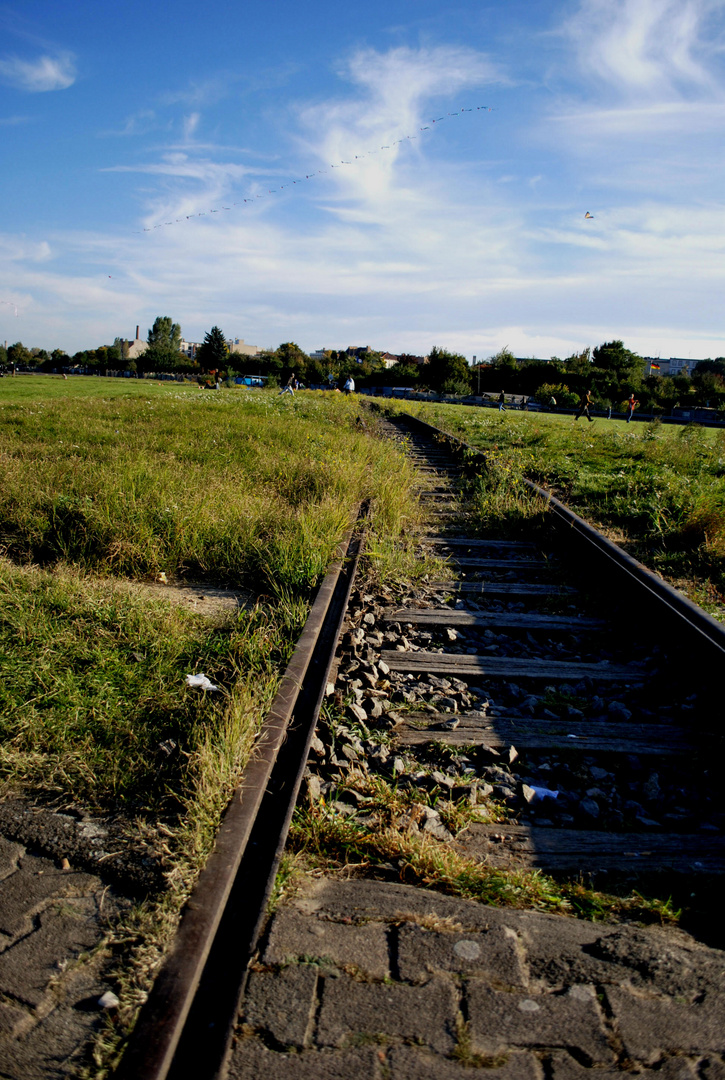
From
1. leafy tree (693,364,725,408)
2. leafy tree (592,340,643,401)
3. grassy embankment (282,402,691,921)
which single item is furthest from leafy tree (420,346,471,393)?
grassy embankment (282,402,691,921)

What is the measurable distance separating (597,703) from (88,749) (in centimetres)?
235

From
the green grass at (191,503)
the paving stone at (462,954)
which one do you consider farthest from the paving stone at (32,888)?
the green grass at (191,503)

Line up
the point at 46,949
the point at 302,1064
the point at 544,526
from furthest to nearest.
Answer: the point at 544,526 → the point at 46,949 → the point at 302,1064

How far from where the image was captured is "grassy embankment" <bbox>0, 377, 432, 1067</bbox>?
7.50 ft

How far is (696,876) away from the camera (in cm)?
220

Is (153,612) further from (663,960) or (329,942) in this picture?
(663,960)

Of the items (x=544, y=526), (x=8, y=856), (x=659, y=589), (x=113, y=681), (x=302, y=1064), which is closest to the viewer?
(x=302, y=1064)

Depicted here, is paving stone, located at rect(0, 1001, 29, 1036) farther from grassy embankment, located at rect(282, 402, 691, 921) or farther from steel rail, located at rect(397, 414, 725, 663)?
steel rail, located at rect(397, 414, 725, 663)

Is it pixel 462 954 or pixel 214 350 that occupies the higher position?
pixel 214 350

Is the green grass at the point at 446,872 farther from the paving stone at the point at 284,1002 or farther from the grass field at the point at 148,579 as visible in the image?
the paving stone at the point at 284,1002

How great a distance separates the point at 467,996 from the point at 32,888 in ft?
4.01

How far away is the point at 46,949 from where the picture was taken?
1674 mm

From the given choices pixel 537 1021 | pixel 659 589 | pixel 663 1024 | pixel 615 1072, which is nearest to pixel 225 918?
pixel 537 1021

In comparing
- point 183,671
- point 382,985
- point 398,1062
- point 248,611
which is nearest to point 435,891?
point 382,985
